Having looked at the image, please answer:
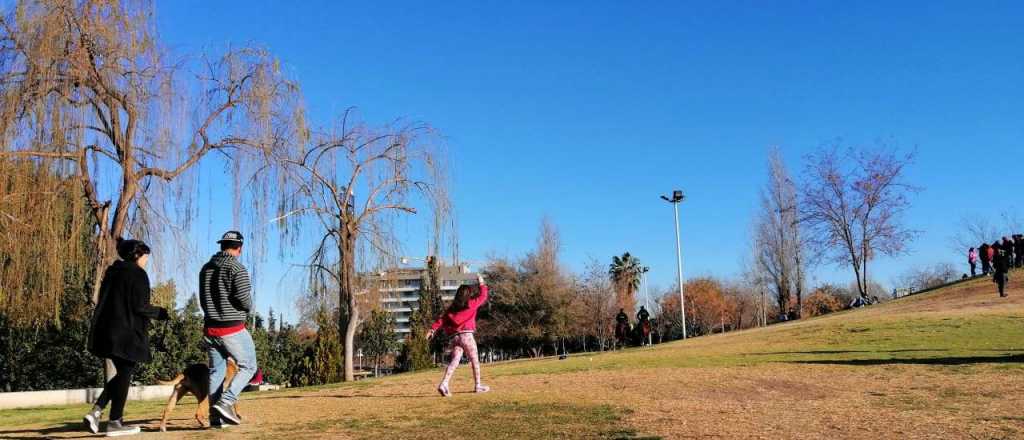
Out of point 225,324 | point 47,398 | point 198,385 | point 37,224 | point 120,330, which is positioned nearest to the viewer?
point 120,330

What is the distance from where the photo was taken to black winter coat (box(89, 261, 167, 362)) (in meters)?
6.92

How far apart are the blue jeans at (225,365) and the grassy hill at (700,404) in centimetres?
39

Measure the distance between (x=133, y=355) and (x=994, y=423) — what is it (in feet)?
25.8

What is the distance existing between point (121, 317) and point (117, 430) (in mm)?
1053

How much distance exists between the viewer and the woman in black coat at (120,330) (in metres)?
6.93

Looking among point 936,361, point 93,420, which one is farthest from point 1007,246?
point 93,420

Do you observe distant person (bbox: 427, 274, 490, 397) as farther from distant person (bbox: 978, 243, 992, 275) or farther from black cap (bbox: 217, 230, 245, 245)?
distant person (bbox: 978, 243, 992, 275)

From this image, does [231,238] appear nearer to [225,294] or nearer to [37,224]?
[225,294]

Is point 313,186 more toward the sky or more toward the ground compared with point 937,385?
more toward the sky

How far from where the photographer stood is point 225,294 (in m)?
7.32

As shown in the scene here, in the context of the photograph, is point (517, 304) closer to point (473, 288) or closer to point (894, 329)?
point (894, 329)

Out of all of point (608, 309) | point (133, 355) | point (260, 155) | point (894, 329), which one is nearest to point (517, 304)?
point (608, 309)

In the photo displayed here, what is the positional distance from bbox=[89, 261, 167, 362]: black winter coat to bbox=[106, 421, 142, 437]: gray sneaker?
0.63 m

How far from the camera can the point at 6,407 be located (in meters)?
15.7
